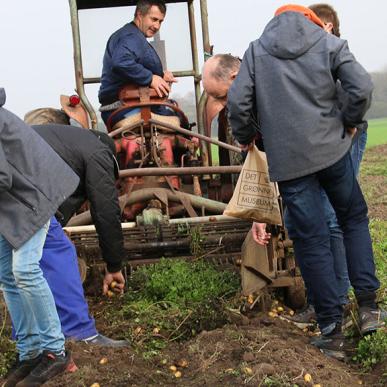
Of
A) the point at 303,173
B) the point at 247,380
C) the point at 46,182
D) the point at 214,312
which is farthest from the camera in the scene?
the point at 214,312

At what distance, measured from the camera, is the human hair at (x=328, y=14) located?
4316 millimetres

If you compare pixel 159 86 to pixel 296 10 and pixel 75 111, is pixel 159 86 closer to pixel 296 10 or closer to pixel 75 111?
pixel 75 111

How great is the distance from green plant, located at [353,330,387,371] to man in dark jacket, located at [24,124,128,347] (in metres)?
1.31

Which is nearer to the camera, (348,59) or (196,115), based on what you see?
(348,59)

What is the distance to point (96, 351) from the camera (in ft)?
12.3

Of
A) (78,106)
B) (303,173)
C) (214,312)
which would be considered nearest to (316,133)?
(303,173)

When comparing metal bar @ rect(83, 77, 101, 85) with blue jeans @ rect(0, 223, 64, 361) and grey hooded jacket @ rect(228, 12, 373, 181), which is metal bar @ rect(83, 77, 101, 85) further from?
blue jeans @ rect(0, 223, 64, 361)

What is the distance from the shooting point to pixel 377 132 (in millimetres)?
34062

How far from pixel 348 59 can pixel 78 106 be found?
3561 millimetres

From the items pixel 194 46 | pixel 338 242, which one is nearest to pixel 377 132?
pixel 194 46

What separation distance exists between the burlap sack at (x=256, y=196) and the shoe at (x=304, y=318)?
627 millimetres

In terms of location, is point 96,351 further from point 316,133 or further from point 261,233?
point 316,133

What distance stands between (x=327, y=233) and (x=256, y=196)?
579 mm

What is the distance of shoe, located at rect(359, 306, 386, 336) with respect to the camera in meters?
3.64
